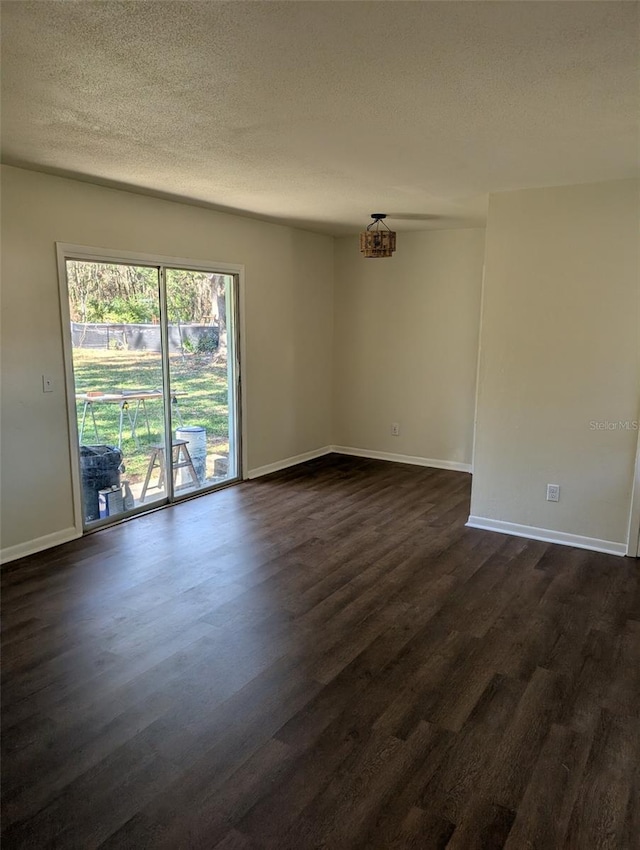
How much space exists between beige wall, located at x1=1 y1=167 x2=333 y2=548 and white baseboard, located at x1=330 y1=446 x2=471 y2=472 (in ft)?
4.18

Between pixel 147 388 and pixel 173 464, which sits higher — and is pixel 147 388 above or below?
above

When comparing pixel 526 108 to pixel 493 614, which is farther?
pixel 493 614

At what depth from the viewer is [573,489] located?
397cm

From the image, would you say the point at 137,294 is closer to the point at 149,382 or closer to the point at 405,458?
the point at 149,382

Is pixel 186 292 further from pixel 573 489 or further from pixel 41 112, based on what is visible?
pixel 573 489

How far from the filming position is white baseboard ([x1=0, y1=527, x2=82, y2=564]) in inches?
142

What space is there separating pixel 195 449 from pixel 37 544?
5.27 feet

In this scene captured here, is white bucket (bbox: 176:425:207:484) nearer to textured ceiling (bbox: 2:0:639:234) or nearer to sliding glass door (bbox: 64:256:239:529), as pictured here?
sliding glass door (bbox: 64:256:239:529)

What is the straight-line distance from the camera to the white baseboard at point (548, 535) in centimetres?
389

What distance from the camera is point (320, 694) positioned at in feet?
7.84

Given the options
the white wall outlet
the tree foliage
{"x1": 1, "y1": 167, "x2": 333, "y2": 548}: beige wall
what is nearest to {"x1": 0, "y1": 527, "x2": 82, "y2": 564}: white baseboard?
{"x1": 1, "y1": 167, "x2": 333, "y2": 548}: beige wall

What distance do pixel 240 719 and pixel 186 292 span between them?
3.51 m

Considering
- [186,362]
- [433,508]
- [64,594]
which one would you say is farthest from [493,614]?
[186,362]

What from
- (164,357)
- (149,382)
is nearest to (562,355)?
(164,357)
